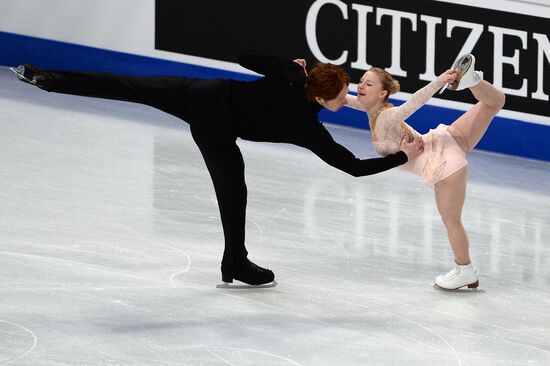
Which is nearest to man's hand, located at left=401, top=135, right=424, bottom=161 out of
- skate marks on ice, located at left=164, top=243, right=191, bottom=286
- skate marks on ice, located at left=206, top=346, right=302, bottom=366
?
skate marks on ice, located at left=164, top=243, right=191, bottom=286

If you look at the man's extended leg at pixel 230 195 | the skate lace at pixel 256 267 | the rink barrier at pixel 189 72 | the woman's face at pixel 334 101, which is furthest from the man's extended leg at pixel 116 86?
the rink barrier at pixel 189 72

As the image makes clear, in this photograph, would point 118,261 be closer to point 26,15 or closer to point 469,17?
point 469,17

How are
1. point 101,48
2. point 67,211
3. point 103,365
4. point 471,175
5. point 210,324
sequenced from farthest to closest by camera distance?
1. point 101,48
2. point 471,175
3. point 67,211
4. point 210,324
5. point 103,365

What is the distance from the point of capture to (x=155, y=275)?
6418mm

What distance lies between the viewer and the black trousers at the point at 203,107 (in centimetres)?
575

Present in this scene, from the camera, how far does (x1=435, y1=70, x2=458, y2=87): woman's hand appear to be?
590cm

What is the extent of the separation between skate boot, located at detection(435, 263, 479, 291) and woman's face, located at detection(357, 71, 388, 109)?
932 mm

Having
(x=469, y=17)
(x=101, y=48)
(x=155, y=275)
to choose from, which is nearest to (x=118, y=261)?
(x=155, y=275)

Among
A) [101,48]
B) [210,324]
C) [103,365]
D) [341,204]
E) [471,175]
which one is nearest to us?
[103,365]

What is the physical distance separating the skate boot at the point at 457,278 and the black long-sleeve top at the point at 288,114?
0.84m

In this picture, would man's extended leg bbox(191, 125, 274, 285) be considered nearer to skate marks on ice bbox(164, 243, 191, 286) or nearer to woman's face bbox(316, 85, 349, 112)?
skate marks on ice bbox(164, 243, 191, 286)

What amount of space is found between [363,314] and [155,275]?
1.05m

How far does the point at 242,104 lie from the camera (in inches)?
233

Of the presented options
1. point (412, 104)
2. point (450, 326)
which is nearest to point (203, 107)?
point (412, 104)
